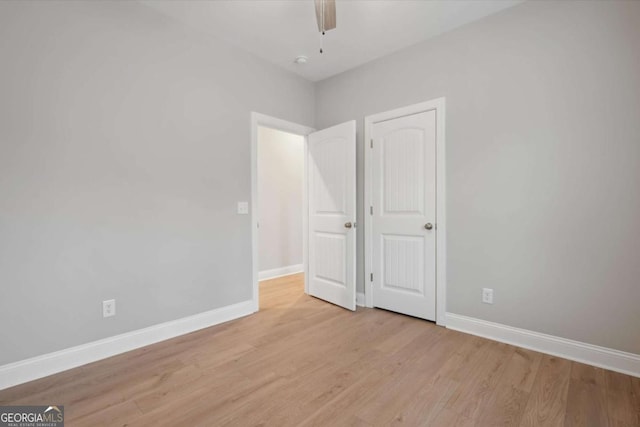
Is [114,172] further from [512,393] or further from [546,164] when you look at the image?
[546,164]

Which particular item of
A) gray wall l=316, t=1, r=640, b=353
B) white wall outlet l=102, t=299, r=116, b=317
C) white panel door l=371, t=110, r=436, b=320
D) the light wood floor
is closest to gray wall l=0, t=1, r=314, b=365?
white wall outlet l=102, t=299, r=116, b=317

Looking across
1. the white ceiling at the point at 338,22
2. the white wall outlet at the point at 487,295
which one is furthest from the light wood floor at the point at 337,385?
the white ceiling at the point at 338,22

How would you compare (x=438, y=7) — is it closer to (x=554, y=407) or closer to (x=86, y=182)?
(x=554, y=407)

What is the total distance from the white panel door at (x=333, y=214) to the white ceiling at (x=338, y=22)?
0.79m

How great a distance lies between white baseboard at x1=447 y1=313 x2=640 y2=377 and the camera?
6.58ft

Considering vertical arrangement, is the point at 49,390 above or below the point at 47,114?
below

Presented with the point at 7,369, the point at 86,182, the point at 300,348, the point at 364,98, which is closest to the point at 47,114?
the point at 86,182

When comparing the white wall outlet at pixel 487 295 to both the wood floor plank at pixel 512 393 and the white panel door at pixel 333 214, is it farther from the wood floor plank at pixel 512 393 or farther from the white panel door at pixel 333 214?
the white panel door at pixel 333 214

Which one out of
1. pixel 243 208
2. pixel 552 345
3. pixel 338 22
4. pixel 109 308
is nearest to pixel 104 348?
pixel 109 308

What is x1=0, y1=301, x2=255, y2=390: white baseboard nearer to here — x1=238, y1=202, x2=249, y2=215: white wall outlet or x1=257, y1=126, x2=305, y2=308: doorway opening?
x1=238, y1=202, x2=249, y2=215: white wall outlet

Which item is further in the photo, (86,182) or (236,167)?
(236,167)

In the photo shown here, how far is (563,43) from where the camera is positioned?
2.22 metres

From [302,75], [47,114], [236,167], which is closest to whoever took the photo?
[47,114]

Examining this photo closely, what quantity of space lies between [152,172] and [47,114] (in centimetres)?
72
